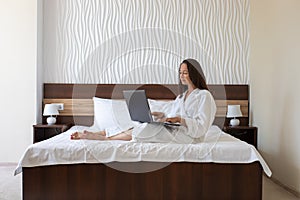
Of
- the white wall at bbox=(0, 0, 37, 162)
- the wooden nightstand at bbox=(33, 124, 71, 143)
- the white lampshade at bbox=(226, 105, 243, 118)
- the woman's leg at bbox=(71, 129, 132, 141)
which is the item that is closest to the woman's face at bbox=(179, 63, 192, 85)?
the woman's leg at bbox=(71, 129, 132, 141)

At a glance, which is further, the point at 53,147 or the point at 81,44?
the point at 81,44

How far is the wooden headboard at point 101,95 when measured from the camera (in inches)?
197

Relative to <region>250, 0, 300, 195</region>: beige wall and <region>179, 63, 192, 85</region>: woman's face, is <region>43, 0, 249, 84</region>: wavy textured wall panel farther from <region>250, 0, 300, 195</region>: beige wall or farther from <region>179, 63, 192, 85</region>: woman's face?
<region>179, 63, 192, 85</region>: woman's face

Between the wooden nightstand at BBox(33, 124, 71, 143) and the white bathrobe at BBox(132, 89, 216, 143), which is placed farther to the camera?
the wooden nightstand at BBox(33, 124, 71, 143)

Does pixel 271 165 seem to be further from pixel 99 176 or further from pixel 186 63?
pixel 99 176

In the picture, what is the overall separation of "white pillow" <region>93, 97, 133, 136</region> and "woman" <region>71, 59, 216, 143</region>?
2.74ft

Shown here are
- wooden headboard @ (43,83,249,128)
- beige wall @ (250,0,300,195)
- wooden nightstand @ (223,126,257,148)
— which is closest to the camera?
beige wall @ (250,0,300,195)

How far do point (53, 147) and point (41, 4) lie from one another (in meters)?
2.65

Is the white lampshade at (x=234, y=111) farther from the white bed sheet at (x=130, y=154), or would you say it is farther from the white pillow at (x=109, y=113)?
the white bed sheet at (x=130, y=154)

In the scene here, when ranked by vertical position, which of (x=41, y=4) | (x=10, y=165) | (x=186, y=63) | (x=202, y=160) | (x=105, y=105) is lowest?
(x=10, y=165)

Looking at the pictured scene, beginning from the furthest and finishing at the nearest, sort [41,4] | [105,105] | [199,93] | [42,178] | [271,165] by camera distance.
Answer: [41,4] → [105,105] → [271,165] → [199,93] → [42,178]

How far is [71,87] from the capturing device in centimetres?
506

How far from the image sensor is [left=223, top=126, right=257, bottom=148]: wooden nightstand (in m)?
4.72

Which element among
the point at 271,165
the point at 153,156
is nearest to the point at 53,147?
the point at 153,156
